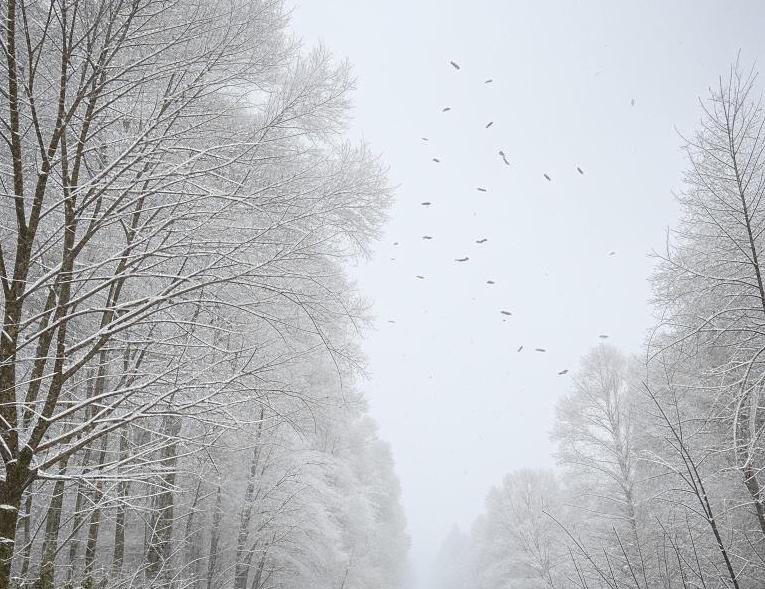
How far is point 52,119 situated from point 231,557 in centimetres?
996

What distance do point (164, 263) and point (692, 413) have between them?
29.4 feet

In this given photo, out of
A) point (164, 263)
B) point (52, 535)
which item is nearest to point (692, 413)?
point (164, 263)

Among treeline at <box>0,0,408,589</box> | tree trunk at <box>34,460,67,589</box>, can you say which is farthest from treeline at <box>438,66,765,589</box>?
tree trunk at <box>34,460,67,589</box>

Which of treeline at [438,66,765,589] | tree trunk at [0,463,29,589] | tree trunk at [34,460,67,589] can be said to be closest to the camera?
tree trunk at [0,463,29,589]

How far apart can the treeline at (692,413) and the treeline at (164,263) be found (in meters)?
2.18

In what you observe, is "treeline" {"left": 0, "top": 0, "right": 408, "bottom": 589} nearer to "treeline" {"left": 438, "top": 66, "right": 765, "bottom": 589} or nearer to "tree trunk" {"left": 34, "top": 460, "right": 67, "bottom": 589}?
"tree trunk" {"left": 34, "top": 460, "right": 67, "bottom": 589}

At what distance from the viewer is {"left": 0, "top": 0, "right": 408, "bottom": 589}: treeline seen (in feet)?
6.90

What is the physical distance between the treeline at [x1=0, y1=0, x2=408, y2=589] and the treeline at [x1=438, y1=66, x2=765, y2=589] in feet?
7.14

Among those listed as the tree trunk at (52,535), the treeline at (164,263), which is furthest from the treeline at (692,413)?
the tree trunk at (52,535)

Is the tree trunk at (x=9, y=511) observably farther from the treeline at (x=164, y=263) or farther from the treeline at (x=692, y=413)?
the treeline at (x=692, y=413)

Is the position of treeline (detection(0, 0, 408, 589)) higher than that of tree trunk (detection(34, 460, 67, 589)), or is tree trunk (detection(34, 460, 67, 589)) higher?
treeline (detection(0, 0, 408, 589))

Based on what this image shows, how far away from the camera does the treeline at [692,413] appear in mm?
4625

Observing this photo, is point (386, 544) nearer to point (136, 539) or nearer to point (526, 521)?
point (526, 521)

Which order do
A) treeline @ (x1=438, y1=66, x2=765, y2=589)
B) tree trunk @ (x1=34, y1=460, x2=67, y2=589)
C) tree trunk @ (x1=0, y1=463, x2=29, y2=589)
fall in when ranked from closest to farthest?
tree trunk @ (x1=0, y1=463, x2=29, y2=589), tree trunk @ (x1=34, y1=460, x2=67, y2=589), treeline @ (x1=438, y1=66, x2=765, y2=589)
